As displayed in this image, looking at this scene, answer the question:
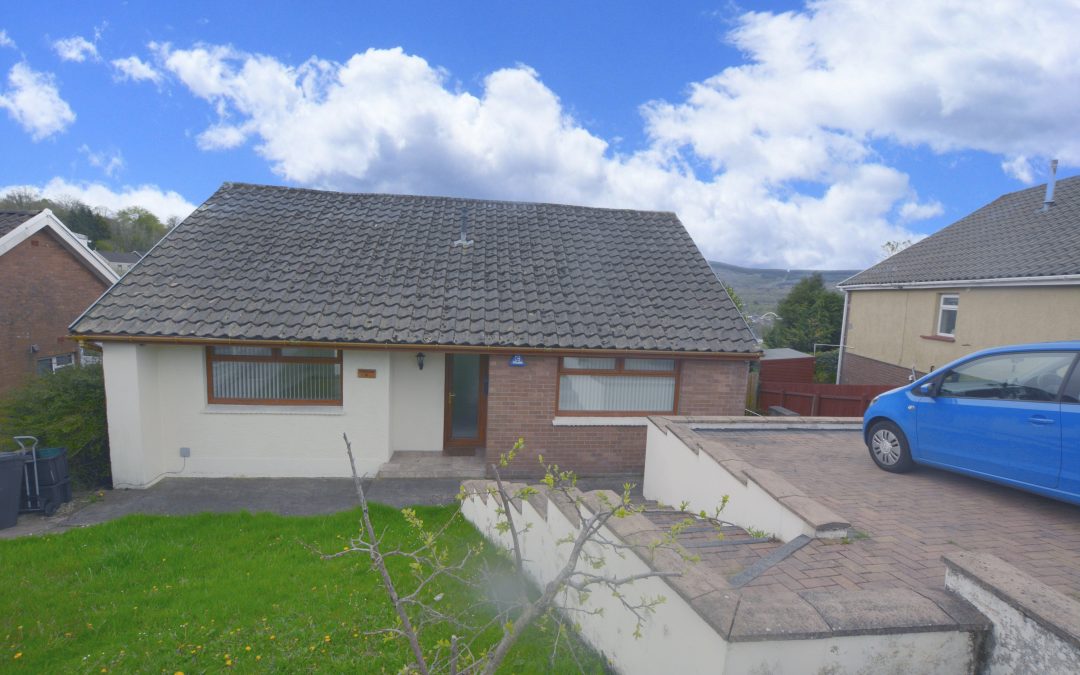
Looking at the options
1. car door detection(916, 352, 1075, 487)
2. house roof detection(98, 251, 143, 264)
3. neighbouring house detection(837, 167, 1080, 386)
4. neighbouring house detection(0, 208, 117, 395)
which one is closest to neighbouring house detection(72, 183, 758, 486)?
car door detection(916, 352, 1075, 487)

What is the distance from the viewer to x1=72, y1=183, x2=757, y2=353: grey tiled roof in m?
8.69

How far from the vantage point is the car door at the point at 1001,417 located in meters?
4.72

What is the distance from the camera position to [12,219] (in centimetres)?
1520

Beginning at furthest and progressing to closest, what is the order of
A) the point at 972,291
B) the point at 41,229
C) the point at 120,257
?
1. the point at 120,257
2. the point at 41,229
3. the point at 972,291

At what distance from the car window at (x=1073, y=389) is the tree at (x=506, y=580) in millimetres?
3128

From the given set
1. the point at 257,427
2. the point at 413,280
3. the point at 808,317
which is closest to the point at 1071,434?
the point at 413,280

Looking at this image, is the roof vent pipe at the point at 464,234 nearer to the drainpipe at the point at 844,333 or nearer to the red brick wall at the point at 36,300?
the red brick wall at the point at 36,300

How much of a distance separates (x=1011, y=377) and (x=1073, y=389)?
1.71 feet

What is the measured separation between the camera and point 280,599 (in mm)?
5113

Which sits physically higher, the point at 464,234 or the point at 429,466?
the point at 464,234

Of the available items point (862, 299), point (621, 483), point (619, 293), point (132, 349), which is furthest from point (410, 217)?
point (862, 299)

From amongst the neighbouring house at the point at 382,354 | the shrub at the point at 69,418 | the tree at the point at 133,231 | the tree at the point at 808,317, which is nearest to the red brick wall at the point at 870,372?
the tree at the point at 808,317

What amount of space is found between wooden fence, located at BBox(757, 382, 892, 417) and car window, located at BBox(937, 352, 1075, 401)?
7.97 metres

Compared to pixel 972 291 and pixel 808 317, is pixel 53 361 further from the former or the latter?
pixel 808 317
